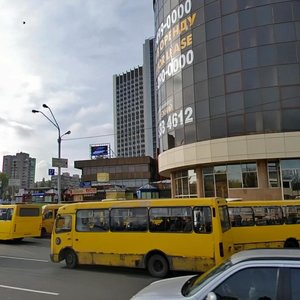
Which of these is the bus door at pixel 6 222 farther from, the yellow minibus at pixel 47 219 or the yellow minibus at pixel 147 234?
the yellow minibus at pixel 147 234

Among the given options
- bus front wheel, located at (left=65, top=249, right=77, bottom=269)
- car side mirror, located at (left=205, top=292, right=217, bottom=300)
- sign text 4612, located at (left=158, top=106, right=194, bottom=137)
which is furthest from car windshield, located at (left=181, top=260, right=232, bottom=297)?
sign text 4612, located at (left=158, top=106, right=194, bottom=137)

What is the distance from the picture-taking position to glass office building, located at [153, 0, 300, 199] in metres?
30.3

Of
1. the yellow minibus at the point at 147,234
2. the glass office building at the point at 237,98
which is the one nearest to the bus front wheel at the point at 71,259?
the yellow minibus at the point at 147,234

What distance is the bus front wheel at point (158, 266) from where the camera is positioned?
1243 centimetres

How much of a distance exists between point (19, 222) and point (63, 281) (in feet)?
43.8

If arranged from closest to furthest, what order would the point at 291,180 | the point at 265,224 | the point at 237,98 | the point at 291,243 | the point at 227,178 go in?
the point at 265,224, the point at 291,243, the point at 291,180, the point at 237,98, the point at 227,178

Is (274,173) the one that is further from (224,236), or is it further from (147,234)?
(147,234)

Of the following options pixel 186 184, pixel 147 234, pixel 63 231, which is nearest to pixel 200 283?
pixel 147 234

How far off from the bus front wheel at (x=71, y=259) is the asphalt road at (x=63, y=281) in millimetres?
198

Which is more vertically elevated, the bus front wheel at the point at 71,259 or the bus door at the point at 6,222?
the bus door at the point at 6,222

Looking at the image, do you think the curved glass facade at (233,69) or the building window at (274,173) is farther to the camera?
the building window at (274,173)

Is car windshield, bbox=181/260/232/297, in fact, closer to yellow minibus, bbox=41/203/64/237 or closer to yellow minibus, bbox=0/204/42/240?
yellow minibus, bbox=0/204/42/240

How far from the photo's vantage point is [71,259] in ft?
46.8

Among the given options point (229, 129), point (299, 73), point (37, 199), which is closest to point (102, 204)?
point (229, 129)
